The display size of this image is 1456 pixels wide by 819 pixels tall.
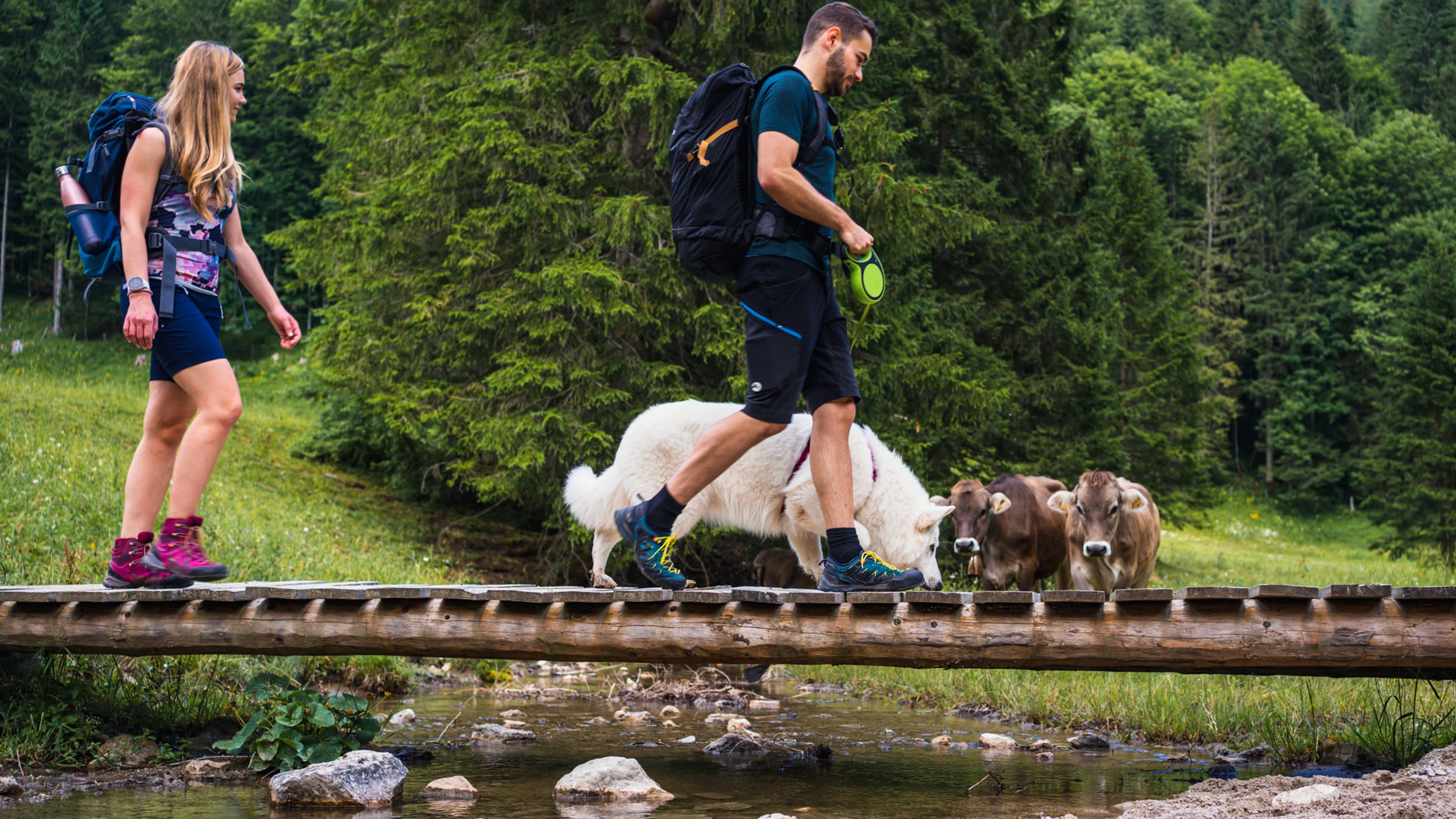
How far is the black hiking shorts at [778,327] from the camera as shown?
490cm

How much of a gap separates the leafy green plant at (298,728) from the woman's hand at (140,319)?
2.00m

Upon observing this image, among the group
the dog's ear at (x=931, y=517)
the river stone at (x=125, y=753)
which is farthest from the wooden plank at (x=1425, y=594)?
the river stone at (x=125, y=753)

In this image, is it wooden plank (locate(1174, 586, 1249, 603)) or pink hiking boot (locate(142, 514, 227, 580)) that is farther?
pink hiking boot (locate(142, 514, 227, 580))

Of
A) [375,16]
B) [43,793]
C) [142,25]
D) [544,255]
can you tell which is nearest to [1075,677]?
[43,793]

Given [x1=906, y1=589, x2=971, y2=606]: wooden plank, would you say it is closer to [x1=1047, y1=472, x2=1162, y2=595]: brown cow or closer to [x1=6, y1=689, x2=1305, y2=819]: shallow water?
[x1=6, y1=689, x2=1305, y2=819]: shallow water

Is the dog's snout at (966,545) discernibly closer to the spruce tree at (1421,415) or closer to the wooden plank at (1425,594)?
the wooden plank at (1425,594)

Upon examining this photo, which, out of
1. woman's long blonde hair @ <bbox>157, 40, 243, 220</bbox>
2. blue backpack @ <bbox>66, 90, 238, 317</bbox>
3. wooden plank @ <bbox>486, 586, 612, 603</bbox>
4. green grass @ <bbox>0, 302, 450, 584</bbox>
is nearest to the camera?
blue backpack @ <bbox>66, 90, 238, 317</bbox>

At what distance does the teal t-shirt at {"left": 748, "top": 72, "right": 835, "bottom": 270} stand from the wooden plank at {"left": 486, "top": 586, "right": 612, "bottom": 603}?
1.81 meters

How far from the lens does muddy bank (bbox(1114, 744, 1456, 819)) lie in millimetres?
4199

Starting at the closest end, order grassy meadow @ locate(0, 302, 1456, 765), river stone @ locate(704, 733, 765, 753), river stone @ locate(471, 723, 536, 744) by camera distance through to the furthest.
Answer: grassy meadow @ locate(0, 302, 1456, 765)
river stone @ locate(704, 733, 765, 753)
river stone @ locate(471, 723, 536, 744)

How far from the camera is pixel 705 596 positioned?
5.34m

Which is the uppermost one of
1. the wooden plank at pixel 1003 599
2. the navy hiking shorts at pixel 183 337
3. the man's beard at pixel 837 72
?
the man's beard at pixel 837 72

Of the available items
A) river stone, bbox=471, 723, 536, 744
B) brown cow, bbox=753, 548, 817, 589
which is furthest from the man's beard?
brown cow, bbox=753, 548, 817, 589

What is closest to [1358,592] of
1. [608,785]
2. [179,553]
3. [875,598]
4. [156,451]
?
[875,598]
